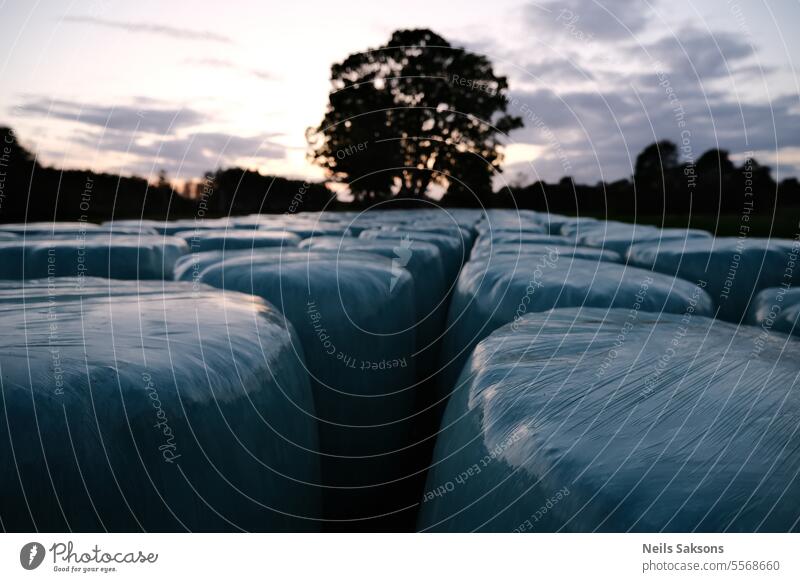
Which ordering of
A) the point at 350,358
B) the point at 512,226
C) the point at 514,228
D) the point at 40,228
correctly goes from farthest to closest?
the point at 512,226 → the point at 514,228 → the point at 40,228 → the point at 350,358

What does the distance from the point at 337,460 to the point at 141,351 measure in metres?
0.88

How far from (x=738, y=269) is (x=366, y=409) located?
166cm

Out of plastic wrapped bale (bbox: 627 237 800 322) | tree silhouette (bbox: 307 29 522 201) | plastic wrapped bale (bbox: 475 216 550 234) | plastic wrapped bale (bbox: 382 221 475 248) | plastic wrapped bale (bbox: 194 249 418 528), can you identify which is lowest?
plastic wrapped bale (bbox: 194 249 418 528)

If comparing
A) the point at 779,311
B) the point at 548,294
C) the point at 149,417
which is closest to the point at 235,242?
the point at 548,294

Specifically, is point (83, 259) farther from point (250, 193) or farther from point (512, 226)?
point (512, 226)

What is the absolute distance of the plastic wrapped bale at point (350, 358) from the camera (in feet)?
4.60

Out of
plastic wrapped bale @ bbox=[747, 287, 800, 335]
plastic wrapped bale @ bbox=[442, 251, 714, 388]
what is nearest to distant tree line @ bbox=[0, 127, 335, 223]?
plastic wrapped bale @ bbox=[442, 251, 714, 388]

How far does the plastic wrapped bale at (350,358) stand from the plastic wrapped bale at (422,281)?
378mm

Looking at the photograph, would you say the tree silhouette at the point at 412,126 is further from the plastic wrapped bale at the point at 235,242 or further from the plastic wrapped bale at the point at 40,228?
the plastic wrapped bale at the point at 40,228

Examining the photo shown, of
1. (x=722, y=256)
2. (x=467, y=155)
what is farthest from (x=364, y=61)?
(x=722, y=256)

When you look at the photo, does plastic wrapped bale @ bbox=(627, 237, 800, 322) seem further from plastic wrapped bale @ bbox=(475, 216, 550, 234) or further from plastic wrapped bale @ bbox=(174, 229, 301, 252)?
plastic wrapped bale @ bbox=(174, 229, 301, 252)

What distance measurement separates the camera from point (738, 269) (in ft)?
7.34

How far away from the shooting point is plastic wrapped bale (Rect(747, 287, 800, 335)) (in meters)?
1.43

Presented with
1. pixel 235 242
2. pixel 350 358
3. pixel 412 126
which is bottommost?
pixel 350 358
